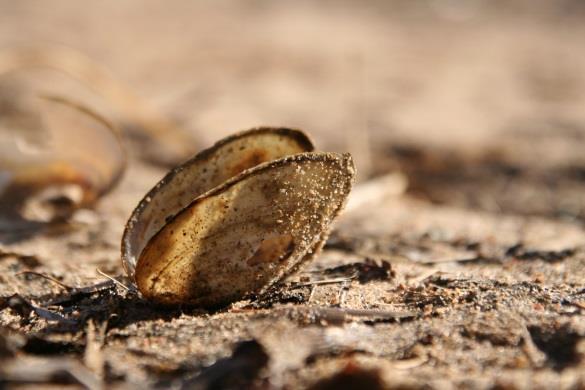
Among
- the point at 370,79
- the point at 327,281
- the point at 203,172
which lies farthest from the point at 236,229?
the point at 370,79

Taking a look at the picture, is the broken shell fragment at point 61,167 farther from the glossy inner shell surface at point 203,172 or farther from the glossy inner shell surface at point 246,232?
the glossy inner shell surface at point 246,232

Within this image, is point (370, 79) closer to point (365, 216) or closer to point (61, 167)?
point (365, 216)

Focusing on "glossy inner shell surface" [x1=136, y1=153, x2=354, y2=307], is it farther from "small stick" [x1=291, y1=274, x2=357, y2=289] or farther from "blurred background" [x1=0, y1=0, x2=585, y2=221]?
"blurred background" [x1=0, y1=0, x2=585, y2=221]

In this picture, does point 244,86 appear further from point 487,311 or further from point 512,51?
point 487,311

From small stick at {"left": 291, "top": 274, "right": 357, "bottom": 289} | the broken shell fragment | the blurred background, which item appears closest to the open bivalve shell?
small stick at {"left": 291, "top": 274, "right": 357, "bottom": 289}

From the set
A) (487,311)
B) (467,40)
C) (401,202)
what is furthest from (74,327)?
(467,40)
